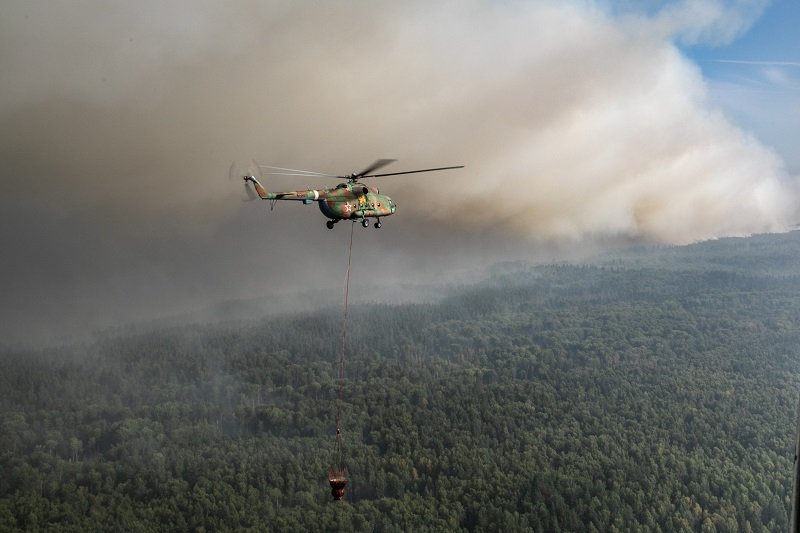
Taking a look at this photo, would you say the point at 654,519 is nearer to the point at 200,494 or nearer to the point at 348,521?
the point at 348,521

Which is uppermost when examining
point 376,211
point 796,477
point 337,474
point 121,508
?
point 376,211

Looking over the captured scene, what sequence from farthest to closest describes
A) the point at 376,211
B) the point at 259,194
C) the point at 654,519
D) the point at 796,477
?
the point at 654,519
the point at 376,211
the point at 259,194
the point at 796,477

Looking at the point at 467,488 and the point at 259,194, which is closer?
the point at 259,194

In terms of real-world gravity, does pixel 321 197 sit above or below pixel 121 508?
above

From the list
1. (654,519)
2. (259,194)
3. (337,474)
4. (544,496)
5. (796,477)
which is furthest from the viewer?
(544,496)

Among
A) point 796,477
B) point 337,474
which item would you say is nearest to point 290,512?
point 337,474

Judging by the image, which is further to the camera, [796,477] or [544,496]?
[544,496]

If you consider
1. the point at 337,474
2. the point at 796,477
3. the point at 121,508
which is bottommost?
the point at 121,508

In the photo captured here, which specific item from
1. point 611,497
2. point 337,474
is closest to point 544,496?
point 611,497

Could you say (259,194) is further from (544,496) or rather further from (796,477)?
(544,496)
